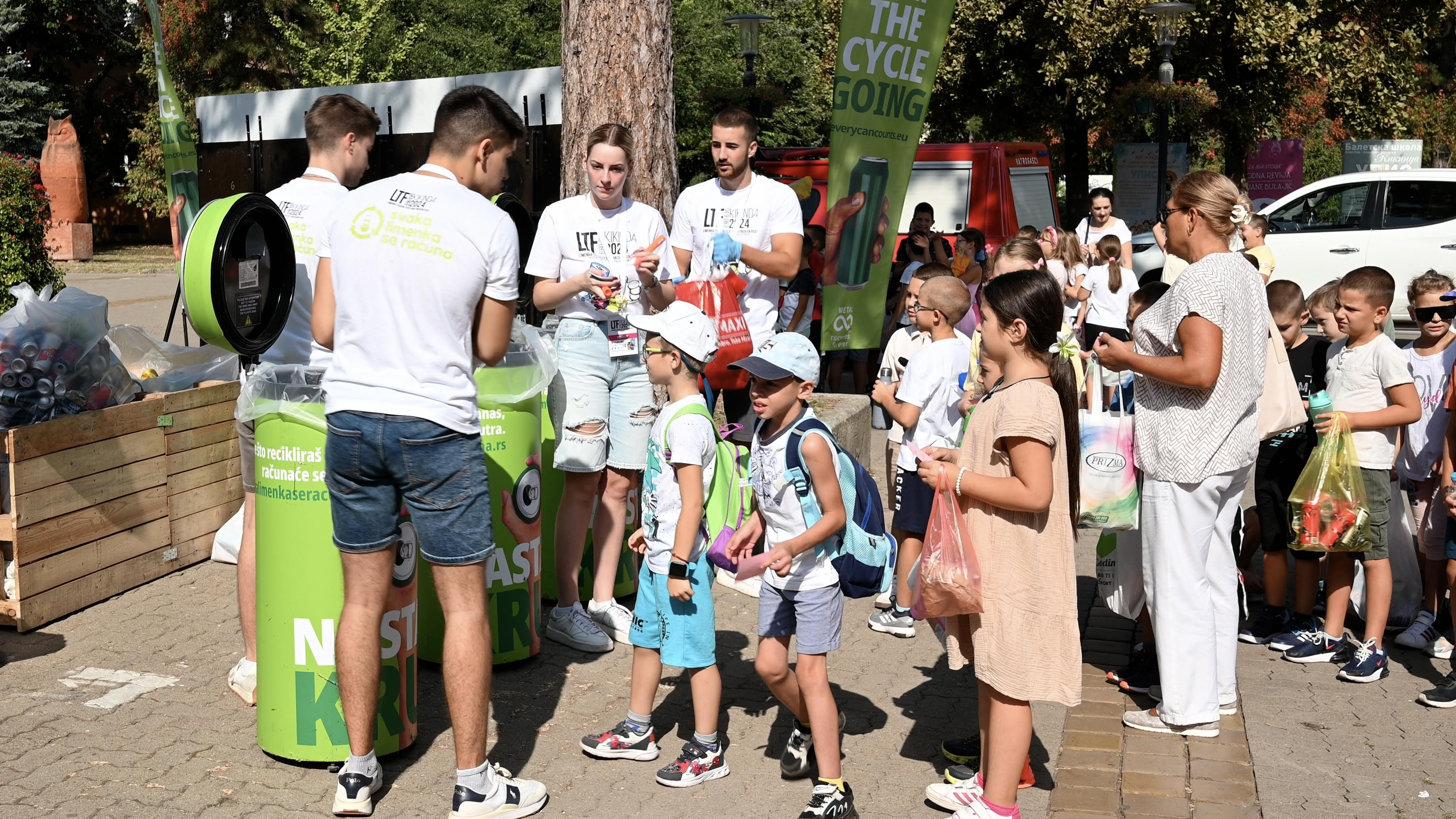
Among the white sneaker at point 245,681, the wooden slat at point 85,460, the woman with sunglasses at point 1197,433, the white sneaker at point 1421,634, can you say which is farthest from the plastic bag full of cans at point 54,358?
the white sneaker at point 1421,634

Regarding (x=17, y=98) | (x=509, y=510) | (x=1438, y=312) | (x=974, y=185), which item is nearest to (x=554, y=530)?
(x=509, y=510)

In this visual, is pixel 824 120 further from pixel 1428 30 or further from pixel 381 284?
pixel 381 284

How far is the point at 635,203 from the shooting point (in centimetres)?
537

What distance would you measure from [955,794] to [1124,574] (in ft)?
5.22

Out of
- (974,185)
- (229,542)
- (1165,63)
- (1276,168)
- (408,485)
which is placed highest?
(1165,63)

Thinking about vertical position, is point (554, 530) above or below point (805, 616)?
below

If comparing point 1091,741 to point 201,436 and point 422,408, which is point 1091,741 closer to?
point 422,408

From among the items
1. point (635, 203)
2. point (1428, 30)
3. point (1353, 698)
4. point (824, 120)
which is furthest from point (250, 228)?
point (1428, 30)

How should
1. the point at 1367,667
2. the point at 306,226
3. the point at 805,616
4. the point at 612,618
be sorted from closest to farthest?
the point at 805,616 → the point at 306,226 → the point at 1367,667 → the point at 612,618

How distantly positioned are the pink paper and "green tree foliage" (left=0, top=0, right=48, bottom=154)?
28.8 m

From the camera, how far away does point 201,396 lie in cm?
618

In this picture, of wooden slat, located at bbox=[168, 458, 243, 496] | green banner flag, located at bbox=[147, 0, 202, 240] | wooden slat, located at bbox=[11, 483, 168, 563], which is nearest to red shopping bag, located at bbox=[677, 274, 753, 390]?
wooden slat, located at bbox=[168, 458, 243, 496]

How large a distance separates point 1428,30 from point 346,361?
24419mm

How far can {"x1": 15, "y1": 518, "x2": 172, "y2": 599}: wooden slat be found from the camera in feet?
17.2
